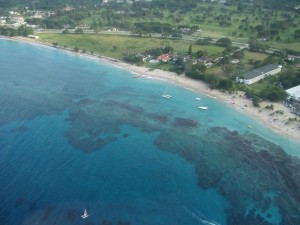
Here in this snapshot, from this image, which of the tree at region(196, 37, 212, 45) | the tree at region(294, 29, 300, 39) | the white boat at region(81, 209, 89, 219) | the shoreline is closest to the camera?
the white boat at region(81, 209, 89, 219)

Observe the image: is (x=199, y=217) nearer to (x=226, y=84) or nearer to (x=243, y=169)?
(x=243, y=169)

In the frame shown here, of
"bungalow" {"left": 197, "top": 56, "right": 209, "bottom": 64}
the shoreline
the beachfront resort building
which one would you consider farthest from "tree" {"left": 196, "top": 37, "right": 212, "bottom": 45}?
the beachfront resort building

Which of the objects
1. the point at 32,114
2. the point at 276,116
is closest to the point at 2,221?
the point at 32,114

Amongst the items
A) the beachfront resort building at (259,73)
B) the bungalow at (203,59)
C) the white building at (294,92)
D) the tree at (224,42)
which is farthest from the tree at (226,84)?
the tree at (224,42)

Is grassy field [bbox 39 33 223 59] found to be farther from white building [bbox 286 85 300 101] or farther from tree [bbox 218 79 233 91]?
white building [bbox 286 85 300 101]

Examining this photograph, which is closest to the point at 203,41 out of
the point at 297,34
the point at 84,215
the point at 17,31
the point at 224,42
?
the point at 224,42

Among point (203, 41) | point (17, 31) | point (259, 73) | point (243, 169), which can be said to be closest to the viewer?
point (243, 169)

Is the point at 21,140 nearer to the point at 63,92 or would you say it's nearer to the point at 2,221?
the point at 2,221
